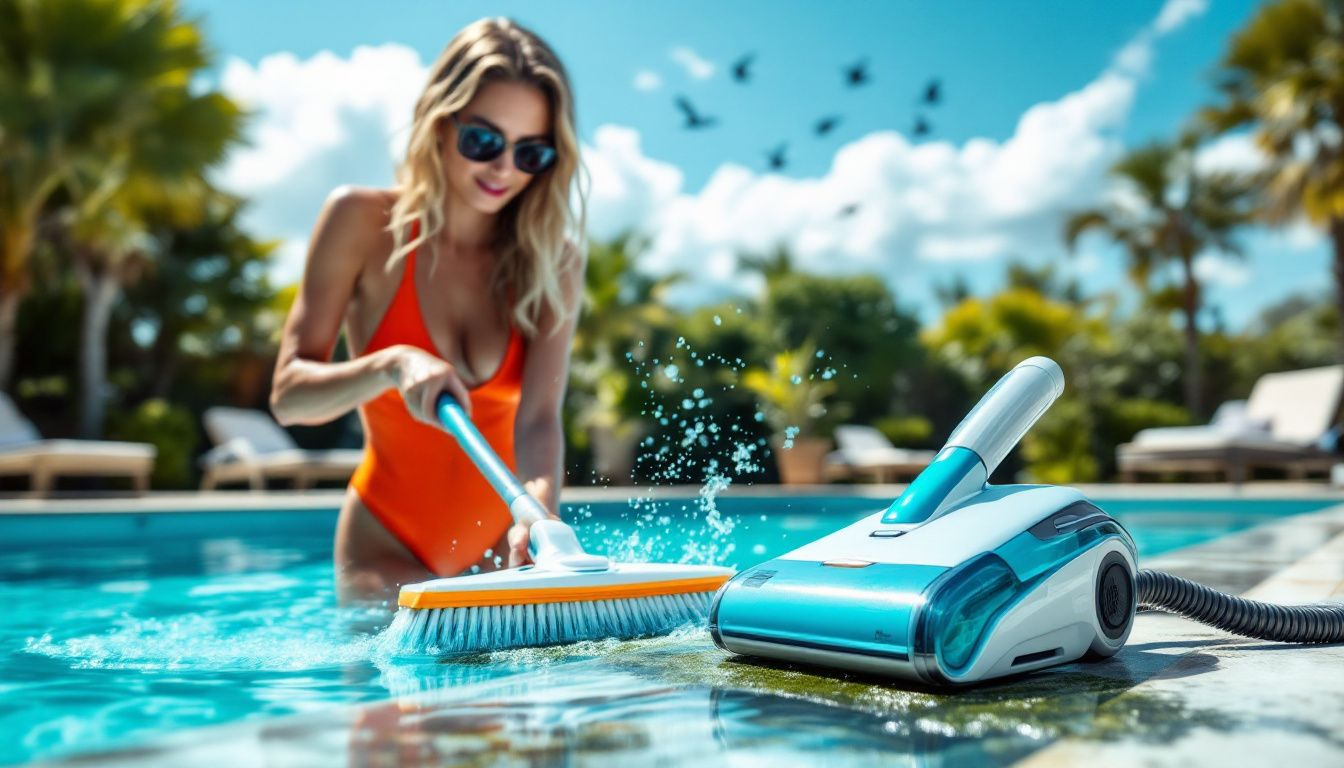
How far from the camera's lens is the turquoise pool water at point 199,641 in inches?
66.9

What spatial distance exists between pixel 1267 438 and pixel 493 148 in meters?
12.1

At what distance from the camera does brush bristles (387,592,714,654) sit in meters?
1.95

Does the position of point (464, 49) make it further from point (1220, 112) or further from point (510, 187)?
point (1220, 112)

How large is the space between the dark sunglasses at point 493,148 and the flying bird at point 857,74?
7.08 meters

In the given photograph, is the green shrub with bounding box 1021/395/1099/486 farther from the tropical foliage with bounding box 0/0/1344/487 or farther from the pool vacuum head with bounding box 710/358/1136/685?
the pool vacuum head with bounding box 710/358/1136/685

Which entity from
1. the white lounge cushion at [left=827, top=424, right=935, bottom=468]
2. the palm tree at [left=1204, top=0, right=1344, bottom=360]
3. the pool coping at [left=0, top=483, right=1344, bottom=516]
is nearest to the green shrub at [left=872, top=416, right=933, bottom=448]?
the white lounge cushion at [left=827, top=424, right=935, bottom=468]

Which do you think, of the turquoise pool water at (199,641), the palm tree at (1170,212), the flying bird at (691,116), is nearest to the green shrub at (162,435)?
the turquoise pool water at (199,641)

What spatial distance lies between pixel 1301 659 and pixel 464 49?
2.17 meters

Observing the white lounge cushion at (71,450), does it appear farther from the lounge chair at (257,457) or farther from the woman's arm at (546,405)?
the woman's arm at (546,405)

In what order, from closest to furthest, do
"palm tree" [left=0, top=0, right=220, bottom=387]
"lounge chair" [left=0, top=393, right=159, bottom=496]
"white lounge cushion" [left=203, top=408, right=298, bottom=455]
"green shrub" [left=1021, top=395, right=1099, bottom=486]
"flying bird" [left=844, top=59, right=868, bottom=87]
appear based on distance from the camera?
"flying bird" [left=844, top=59, right=868, bottom=87], "lounge chair" [left=0, top=393, right=159, bottom=496], "palm tree" [left=0, top=0, right=220, bottom=387], "white lounge cushion" [left=203, top=408, right=298, bottom=455], "green shrub" [left=1021, top=395, right=1099, bottom=486]

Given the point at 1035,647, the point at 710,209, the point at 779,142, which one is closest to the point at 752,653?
the point at 1035,647

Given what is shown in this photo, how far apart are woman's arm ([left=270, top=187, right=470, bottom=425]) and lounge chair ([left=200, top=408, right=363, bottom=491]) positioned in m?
9.98

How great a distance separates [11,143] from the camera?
1248 cm

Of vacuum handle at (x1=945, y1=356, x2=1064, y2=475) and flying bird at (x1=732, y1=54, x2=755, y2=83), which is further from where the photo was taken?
flying bird at (x1=732, y1=54, x2=755, y2=83)
